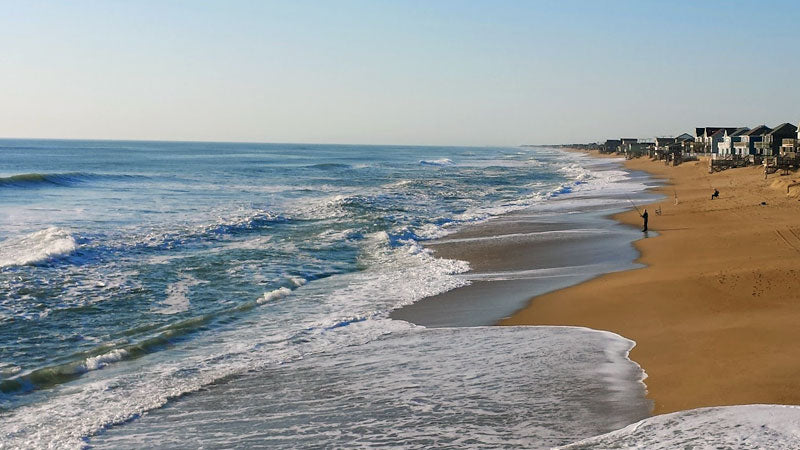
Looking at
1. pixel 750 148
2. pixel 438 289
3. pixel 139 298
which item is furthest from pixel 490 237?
pixel 750 148

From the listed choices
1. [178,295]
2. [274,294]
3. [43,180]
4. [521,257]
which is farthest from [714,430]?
[43,180]

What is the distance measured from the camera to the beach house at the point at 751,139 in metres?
77.1

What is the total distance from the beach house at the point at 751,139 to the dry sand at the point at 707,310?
53741mm

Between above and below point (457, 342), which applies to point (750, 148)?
above

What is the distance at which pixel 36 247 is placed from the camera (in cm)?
2434

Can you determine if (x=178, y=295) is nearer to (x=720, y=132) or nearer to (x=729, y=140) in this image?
(x=729, y=140)

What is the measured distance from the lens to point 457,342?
13875 mm

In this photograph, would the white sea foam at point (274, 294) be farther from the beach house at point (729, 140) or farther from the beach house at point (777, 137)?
the beach house at point (729, 140)

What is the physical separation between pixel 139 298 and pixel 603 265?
13.3 metres

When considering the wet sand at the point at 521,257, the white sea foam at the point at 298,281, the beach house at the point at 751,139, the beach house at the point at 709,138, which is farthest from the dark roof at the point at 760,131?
the white sea foam at the point at 298,281

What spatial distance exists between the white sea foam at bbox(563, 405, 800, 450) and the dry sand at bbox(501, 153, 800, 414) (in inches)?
15.7

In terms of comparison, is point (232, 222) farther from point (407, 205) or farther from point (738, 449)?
point (738, 449)

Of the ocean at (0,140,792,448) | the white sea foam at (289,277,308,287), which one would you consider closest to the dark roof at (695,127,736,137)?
the ocean at (0,140,792,448)

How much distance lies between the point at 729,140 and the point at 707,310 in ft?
256
